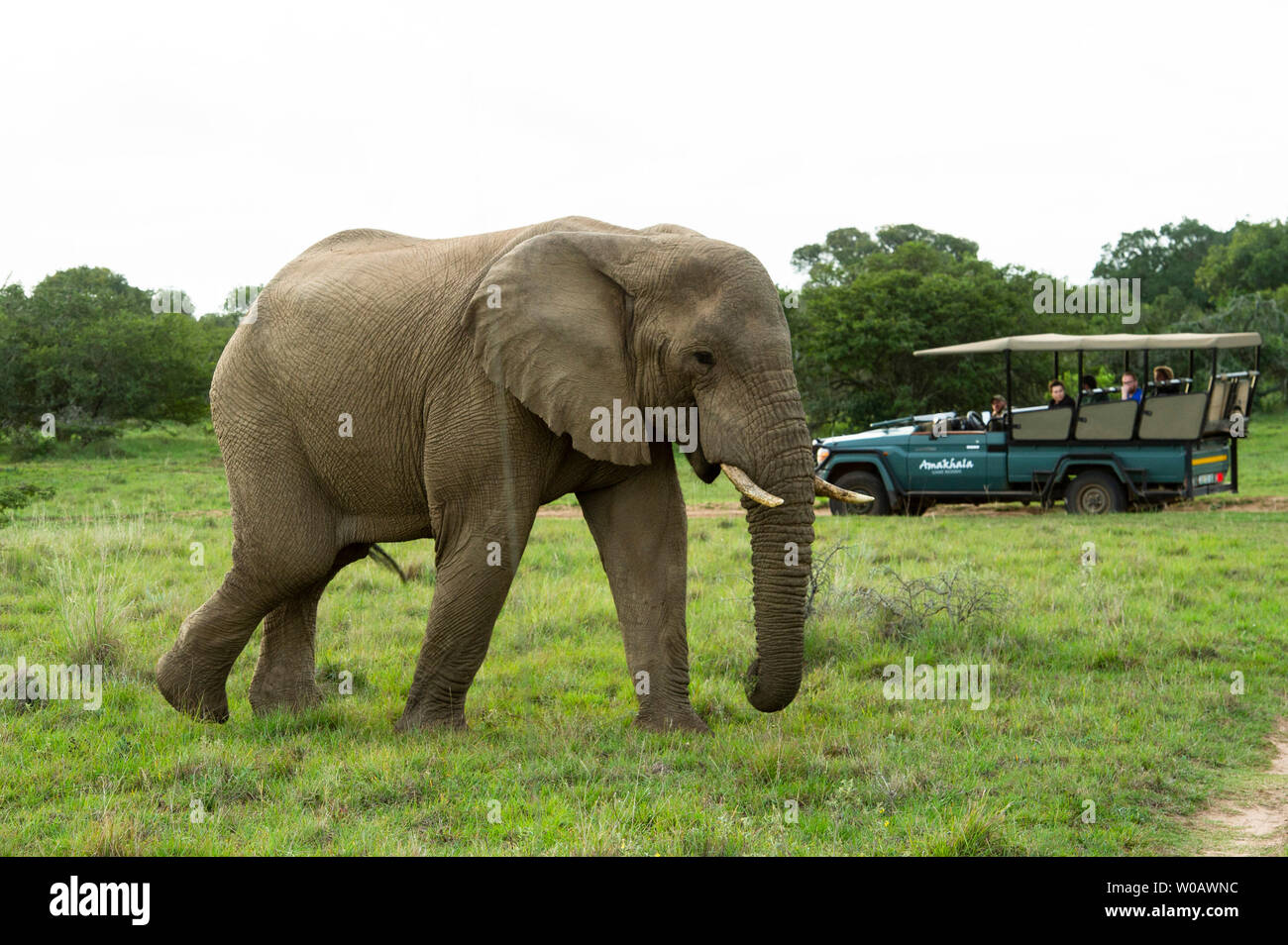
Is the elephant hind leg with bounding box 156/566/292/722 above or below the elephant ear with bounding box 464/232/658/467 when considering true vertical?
below

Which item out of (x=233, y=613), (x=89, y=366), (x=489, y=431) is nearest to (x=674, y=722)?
(x=489, y=431)

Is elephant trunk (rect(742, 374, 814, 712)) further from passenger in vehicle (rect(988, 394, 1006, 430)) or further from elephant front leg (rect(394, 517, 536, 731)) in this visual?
passenger in vehicle (rect(988, 394, 1006, 430))

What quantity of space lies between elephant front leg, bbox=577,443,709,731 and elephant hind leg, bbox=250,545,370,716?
1694 millimetres

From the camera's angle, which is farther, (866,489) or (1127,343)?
(866,489)

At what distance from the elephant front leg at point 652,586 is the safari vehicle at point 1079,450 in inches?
429

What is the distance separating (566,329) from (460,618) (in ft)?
5.47

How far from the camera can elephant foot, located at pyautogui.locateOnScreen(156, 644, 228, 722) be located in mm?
7125

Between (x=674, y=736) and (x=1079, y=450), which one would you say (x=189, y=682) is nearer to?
(x=674, y=736)

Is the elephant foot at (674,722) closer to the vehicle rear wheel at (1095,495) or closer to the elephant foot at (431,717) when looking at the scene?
the elephant foot at (431,717)

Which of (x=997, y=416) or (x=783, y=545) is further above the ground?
(x=997, y=416)

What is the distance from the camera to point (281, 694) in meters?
7.57

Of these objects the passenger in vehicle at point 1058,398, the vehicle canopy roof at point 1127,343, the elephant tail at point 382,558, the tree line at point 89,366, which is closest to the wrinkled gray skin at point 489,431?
the elephant tail at point 382,558

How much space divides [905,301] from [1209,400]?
48.3 feet

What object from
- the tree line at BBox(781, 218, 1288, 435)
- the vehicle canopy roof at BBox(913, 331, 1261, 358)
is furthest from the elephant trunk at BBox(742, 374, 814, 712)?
the tree line at BBox(781, 218, 1288, 435)
